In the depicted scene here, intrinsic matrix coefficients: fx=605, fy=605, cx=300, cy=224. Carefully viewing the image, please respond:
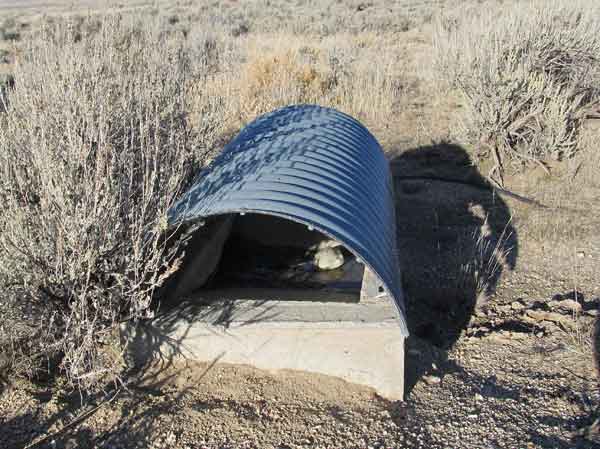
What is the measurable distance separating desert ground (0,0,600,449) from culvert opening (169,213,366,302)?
2.46 ft

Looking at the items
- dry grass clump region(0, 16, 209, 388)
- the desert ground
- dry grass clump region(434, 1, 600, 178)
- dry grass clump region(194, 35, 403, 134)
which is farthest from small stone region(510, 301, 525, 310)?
dry grass clump region(194, 35, 403, 134)

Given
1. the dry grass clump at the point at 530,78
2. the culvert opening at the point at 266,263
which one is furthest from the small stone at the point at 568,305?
the dry grass clump at the point at 530,78

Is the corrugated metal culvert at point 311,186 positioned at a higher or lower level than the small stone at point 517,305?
higher

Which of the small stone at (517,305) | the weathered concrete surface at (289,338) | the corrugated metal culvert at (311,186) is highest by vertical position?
the corrugated metal culvert at (311,186)

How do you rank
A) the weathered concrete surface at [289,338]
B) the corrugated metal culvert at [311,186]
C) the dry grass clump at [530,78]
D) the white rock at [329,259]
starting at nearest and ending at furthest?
the corrugated metal culvert at [311,186]
the weathered concrete surface at [289,338]
the white rock at [329,259]
the dry grass clump at [530,78]

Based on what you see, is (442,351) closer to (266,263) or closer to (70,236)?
(266,263)

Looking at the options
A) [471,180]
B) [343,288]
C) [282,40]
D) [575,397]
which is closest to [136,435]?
[343,288]

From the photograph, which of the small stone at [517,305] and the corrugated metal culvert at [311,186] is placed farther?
the small stone at [517,305]

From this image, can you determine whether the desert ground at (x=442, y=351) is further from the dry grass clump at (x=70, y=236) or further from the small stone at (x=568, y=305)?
the dry grass clump at (x=70, y=236)

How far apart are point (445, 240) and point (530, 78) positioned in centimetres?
374

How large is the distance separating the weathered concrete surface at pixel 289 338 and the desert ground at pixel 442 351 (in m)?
0.11

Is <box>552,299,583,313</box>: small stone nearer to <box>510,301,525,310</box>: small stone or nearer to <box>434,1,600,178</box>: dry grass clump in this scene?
<box>510,301,525,310</box>: small stone

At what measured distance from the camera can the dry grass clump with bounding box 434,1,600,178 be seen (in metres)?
9.30

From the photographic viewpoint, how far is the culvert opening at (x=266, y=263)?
559cm
